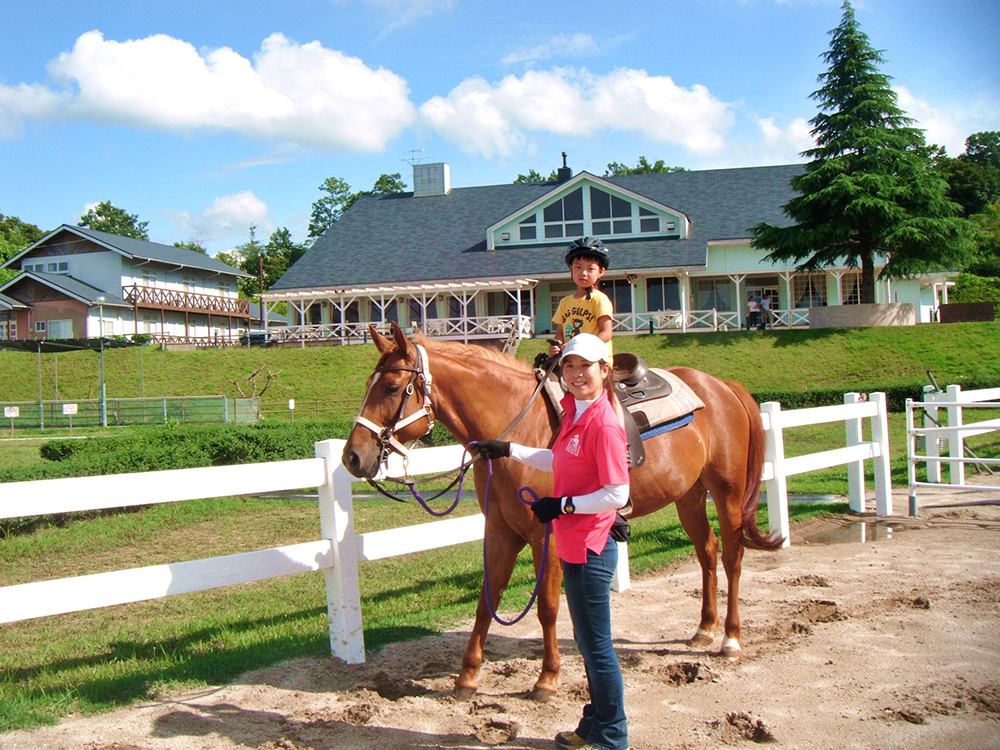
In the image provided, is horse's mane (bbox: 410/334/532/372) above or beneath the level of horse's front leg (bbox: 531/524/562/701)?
above

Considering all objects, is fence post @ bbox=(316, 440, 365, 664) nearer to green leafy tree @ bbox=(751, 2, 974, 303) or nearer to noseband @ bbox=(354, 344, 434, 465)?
noseband @ bbox=(354, 344, 434, 465)

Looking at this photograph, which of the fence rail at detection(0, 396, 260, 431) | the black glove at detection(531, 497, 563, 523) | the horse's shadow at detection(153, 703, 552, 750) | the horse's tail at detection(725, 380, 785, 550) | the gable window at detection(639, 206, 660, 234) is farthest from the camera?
the gable window at detection(639, 206, 660, 234)

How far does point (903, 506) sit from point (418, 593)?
7163 millimetres

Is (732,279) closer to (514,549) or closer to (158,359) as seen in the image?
(158,359)

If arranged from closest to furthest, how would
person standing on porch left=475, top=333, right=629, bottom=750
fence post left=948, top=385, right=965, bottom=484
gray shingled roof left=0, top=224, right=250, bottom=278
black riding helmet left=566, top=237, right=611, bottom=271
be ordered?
person standing on porch left=475, top=333, right=629, bottom=750 < black riding helmet left=566, top=237, right=611, bottom=271 < fence post left=948, top=385, right=965, bottom=484 < gray shingled roof left=0, top=224, right=250, bottom=278

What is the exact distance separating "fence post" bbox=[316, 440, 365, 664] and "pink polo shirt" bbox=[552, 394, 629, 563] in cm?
196

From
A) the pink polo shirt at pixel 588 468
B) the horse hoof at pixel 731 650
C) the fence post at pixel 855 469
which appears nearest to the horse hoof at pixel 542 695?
the pink polo shirt at pixel 588 468

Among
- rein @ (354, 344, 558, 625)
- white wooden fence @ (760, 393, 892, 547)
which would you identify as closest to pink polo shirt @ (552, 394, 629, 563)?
rein @ (354, 344, 558, 625)

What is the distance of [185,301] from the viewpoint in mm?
51938

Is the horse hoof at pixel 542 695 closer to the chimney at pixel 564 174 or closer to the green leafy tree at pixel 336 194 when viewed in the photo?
the chimney at pixel 564 174

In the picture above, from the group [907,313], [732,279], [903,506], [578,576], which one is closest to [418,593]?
[578,576]

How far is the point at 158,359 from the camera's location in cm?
3572

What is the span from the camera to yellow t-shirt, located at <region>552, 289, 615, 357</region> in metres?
4.99

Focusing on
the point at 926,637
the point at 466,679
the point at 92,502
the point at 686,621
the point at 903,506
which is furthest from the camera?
the point at 903,506
